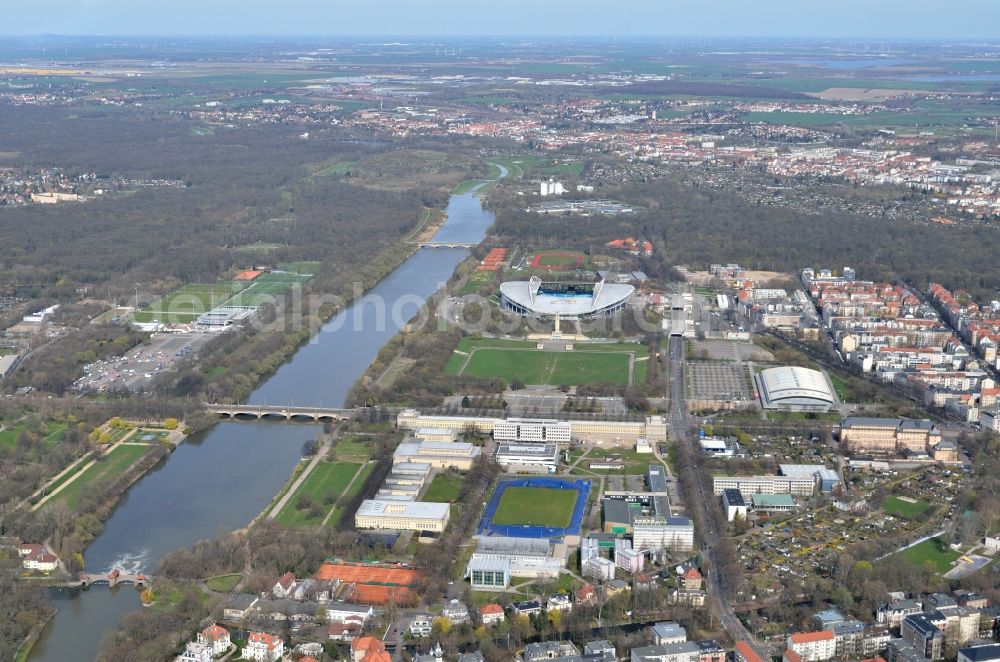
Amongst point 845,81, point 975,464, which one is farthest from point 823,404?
point 845,81

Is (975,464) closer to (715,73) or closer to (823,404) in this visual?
(823,404)

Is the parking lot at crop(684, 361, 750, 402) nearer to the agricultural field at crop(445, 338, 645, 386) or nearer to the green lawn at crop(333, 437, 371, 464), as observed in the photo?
the agricultural field at crop(445, 338, 645, 386)

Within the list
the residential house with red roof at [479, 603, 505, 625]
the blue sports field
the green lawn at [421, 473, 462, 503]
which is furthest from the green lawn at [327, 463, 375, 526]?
the residential house with red roof at [479, 603, 505, 625]

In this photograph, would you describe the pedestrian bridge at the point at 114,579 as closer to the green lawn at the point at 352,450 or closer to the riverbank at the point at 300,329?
the green lawn at the point at 352,450

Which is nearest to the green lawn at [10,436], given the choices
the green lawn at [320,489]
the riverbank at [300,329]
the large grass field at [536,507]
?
the riverbank at [300,329]

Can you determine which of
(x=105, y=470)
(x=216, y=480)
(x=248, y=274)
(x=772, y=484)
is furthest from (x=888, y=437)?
(x=248, y=274)

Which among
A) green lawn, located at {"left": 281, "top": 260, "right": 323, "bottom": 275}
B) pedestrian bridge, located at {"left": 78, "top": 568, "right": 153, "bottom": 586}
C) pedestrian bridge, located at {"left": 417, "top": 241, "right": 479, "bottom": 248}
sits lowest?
pedestrian bridge, located at {"left": 417, "top": 241, "right": 479, "bottom": 248}
